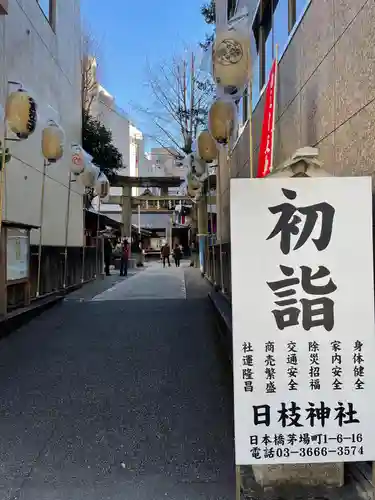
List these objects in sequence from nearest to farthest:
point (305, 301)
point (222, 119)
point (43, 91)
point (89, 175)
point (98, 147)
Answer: point (305, 301) < point (222, 119) < point (43, 91) < point (89, 175) < point (98, 147)

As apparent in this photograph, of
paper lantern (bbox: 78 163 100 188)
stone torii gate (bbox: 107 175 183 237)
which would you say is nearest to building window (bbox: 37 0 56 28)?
paper lantern (bbox: 78 163 100 188)

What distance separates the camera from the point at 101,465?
3.77 meters

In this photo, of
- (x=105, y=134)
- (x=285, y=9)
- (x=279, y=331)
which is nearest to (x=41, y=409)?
(x=279, y=331)

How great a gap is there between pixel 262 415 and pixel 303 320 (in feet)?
1.95

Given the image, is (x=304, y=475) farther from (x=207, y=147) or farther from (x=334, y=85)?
(x=207, y=147)

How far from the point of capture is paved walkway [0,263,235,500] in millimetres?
3508

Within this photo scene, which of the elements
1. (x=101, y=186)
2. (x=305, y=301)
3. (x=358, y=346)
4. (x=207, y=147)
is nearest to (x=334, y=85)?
(x=305, y=301)

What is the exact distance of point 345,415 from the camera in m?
2.92

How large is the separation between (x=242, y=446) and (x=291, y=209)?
138 centimetres

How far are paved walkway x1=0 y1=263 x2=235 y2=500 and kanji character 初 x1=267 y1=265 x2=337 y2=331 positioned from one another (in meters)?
1.29

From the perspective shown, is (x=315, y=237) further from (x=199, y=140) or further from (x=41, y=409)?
(x=199, y=140)

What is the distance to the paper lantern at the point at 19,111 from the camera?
9.53 meters

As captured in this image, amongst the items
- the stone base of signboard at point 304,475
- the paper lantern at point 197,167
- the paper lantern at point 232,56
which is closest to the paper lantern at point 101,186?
the paper lantern at point 197,167

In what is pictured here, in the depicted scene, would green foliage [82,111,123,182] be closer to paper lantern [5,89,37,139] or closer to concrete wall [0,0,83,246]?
concrete wall [0,0,83,246]
